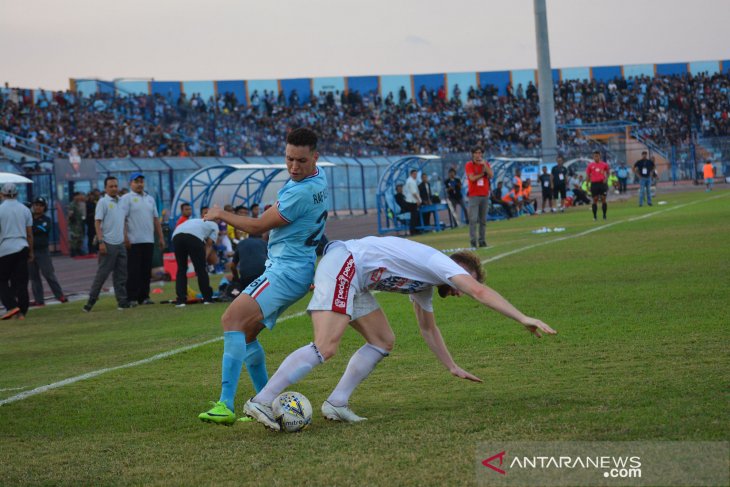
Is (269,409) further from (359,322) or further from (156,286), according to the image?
(156,286)

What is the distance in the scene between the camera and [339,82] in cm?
7838

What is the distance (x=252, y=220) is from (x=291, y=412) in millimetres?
1203

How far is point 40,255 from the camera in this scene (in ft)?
59.6

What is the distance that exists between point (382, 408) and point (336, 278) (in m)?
1.19

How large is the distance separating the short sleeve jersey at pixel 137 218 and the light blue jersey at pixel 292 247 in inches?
417

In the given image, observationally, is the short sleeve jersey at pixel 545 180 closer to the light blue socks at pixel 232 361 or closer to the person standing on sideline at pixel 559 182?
the person standing on sideline at pixel 559 182

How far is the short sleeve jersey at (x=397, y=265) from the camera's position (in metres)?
6.35

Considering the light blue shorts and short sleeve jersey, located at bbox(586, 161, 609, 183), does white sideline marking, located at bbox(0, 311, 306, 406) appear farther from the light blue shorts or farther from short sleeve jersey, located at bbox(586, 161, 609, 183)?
short sleeve jersey, located at bbox(586, 161, 609, 183)

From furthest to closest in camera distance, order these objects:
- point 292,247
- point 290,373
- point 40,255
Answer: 1. point 40,255
2. point 292,247
3. point 290,373

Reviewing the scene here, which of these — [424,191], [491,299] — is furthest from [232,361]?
[424,191]

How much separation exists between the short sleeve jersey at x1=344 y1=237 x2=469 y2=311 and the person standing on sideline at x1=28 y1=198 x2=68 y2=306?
12.3m

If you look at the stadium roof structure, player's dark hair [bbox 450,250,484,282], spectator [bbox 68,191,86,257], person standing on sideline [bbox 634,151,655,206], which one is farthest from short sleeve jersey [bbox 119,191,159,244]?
person standing on sideline [bbox 634,151,655,206]

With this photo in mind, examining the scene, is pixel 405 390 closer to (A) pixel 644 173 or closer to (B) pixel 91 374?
(B) pixel 91 374

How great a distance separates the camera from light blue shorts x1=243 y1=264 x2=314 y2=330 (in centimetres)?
662
